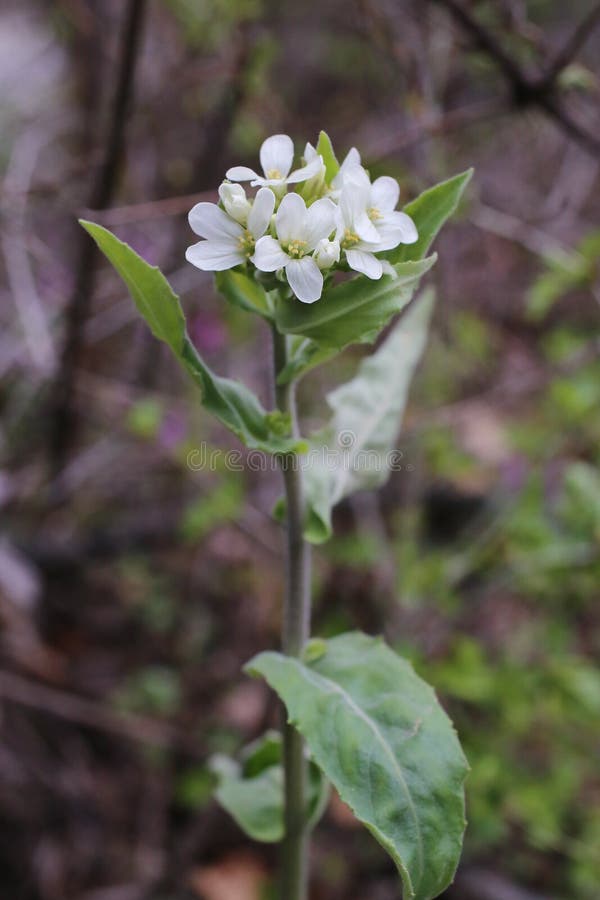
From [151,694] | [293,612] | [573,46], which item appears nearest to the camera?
[293,612]

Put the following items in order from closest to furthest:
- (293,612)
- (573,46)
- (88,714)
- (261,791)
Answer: (293,612), (261,791), (573,46), (88,714)

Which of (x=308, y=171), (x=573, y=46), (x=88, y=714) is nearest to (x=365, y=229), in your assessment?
(x=308, y=171)

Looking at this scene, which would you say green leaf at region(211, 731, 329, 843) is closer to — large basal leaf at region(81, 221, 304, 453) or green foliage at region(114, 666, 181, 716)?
large basal leaf at region(81, 221, 304, 453)

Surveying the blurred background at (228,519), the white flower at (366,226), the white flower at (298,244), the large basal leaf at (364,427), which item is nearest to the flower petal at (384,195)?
the white flower at (366,226)

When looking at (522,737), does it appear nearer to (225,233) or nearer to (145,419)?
(145,419)

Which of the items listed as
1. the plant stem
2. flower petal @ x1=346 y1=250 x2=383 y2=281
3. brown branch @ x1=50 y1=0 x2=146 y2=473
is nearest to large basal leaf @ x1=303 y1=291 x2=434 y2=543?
the plant stem

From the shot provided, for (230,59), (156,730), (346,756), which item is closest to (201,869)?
(156,730)

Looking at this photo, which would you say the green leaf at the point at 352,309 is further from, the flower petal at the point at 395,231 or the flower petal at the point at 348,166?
the flower petal at the point at 348,166
